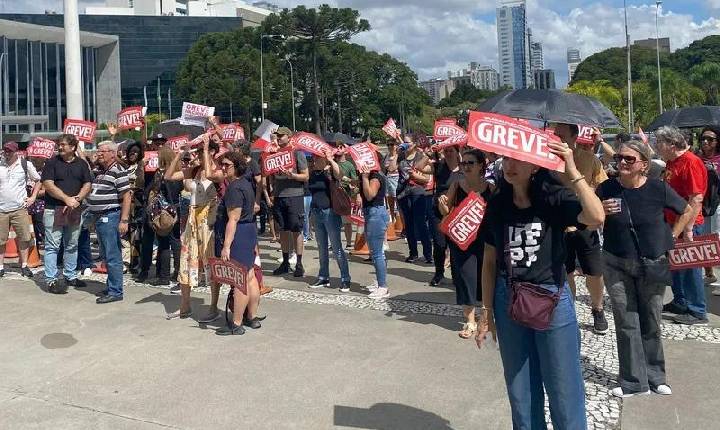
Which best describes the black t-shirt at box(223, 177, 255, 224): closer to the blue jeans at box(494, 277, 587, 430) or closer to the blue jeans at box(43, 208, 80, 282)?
the blue jeans at box(43, 208, 80, 282)

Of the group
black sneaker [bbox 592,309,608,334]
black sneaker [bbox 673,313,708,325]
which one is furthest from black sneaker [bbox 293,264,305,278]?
black sneaker [bbox 673,313,708,325]

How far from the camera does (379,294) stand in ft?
24.3

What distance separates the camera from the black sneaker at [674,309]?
20.8 ft

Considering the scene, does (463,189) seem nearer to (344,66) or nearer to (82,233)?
(82,233)

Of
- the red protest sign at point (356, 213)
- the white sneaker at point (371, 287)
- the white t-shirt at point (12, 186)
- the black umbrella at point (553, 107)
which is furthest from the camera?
the white t-shirt at point (12, 186)

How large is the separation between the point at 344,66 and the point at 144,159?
55059mm

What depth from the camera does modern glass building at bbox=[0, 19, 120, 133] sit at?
69.1 m

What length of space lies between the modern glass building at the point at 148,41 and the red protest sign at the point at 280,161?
294 feet

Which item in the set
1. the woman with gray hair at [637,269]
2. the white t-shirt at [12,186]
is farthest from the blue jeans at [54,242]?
the woman with gray hair at [637,269]

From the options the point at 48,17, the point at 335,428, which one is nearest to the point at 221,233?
the point at 335,428

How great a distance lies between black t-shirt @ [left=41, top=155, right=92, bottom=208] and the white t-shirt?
3.40 feet

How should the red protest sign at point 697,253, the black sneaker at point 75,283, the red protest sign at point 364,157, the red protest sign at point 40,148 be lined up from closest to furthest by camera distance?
the red protest sign at point 697,253
the red protest sign at point 364,157
the black sneaker at point 75,283
the red protest sign at point 40,148

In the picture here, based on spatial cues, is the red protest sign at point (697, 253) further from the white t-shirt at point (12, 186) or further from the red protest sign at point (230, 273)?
the white t-shirt at point (12, 186)

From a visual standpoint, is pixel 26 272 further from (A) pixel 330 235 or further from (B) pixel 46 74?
(B) pixel 46 74
